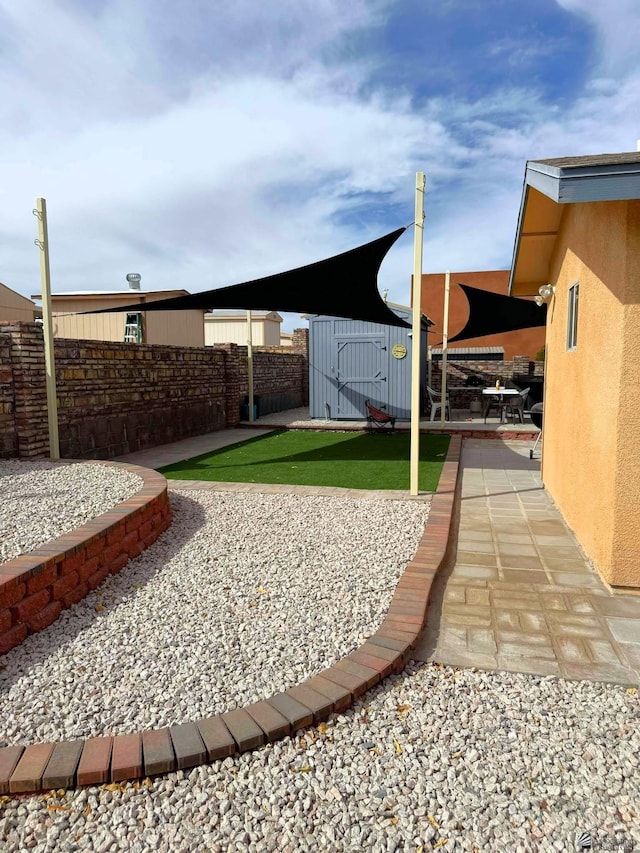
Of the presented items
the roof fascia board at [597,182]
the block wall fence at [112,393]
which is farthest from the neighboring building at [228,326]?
the roof fascia board at [597,182]

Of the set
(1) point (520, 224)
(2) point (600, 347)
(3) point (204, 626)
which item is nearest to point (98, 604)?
(3) point (204, 626)

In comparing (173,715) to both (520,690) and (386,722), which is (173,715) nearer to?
(386,722)

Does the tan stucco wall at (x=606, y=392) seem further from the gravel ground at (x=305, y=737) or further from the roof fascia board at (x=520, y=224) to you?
the gravel ground at (x=305, y=737)

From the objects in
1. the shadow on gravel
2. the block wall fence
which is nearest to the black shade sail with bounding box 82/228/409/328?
the block wall fence

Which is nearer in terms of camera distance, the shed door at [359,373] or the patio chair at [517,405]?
the patio chair at [517,405]

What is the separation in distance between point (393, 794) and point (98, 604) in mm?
2109

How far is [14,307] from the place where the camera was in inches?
603

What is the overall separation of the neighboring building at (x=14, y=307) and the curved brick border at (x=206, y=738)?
48.5 ft

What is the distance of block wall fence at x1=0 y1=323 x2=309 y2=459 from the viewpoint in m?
6.68

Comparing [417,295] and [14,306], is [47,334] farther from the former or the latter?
[14,306]

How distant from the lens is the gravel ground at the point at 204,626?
2268 mm

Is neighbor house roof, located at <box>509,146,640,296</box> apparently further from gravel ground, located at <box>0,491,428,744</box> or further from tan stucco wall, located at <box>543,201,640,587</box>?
gravel ground, located at <box>0,491,428,744</box>

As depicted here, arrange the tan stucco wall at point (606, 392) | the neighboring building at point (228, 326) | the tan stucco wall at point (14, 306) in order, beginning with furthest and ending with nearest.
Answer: the neighboring building at point (228, 326) < the tan stucco wall at point (14, 306) < the tan stucco wall at point (606, 392)

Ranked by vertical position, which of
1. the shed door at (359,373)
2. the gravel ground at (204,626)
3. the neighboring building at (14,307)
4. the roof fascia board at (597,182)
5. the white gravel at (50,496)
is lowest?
the gravel ground at (204,626)
